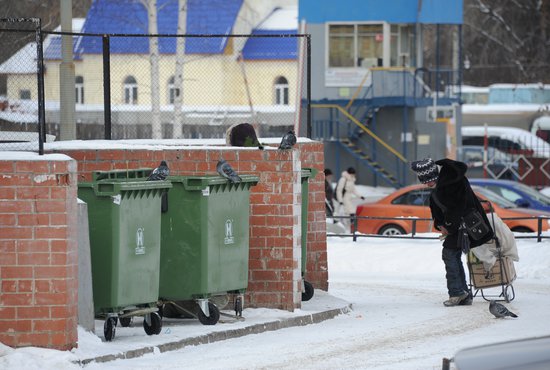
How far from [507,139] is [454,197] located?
120ft

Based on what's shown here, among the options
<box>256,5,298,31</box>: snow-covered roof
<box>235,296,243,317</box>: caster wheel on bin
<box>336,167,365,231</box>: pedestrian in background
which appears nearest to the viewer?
<box>235,296,243,317</box>: caster wheel on bin

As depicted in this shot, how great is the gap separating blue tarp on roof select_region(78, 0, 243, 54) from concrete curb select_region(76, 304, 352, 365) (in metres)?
22.0

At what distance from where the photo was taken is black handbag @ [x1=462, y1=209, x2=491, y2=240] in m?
14.6

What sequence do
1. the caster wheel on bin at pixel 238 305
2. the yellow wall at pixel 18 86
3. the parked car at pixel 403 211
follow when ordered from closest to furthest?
the caster wheel on bin at pixel 238 305
the yellow wall at pixel 18 86
the parked car at pixel 403 211

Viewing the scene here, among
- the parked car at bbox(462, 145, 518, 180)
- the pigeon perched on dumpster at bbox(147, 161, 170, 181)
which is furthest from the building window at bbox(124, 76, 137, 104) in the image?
the pigeon perched on dumpster at bbox(147, 161, 170, 181)

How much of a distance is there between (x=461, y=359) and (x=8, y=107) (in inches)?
349

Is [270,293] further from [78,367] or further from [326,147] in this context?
[326,147]

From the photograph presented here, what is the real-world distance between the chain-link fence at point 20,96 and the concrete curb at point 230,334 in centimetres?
212

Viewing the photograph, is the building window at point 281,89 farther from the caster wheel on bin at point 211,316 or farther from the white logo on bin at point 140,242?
the white logo on bin at point 140,242

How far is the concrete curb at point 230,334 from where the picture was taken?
1104 centimetres

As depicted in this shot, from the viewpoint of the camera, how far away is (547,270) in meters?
18.9

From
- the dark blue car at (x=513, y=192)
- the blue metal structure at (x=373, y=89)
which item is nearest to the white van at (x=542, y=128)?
the blue metal structure at (x=373, y=89)

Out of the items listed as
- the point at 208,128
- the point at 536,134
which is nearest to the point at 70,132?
the point at 208,128

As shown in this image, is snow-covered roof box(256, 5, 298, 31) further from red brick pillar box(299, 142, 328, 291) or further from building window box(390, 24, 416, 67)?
red brick pillar box(299, 142, 328, 291)
